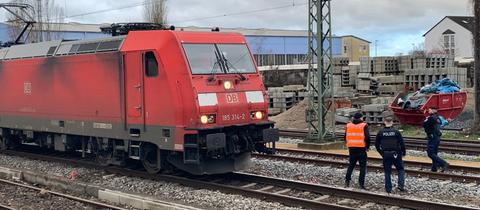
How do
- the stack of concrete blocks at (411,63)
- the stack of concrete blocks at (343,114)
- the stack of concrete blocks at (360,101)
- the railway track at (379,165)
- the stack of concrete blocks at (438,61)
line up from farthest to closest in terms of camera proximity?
the stack of concrete blocks at (438,61)
the stack of concrete blocks at (411,63)
the stack of concrete blocks at (360,101)
the stack of concrete blocks at (343,114)
the railway track at (379,165)

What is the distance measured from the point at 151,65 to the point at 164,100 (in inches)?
32.3

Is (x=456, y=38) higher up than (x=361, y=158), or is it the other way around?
(x=456, y=38)

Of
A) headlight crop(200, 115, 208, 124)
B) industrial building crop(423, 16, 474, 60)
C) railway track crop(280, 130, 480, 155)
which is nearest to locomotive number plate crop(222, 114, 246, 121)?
headlight crop(200, 115, 208, 124)

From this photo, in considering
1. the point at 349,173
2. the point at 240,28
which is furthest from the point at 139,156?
the point at 240,28

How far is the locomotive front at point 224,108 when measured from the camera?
11078mm

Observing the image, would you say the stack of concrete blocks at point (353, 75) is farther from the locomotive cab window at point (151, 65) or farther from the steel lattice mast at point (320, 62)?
the locomotive cab window at point (151, 65)

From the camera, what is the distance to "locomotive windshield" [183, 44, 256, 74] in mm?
11484

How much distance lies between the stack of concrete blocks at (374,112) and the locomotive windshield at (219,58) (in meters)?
12.1

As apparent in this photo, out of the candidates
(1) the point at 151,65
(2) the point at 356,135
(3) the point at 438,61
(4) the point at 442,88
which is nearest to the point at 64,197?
(1) the point at 151,65

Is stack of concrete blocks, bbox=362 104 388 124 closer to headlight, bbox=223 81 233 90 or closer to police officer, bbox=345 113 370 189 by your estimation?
police officer, bbox=345 113 370 189

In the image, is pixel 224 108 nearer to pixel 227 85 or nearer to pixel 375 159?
pixel 227 85

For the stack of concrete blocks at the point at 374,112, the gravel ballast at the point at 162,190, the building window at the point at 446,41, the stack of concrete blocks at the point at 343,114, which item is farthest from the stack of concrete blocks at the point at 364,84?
the building window at the point at 446,41

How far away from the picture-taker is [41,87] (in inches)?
605

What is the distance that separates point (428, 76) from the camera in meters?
28.6
